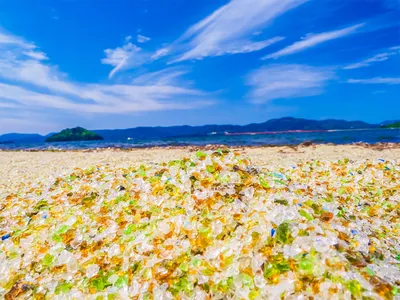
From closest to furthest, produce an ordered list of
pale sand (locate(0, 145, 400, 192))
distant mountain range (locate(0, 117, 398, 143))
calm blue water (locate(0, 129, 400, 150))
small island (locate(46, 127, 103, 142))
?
1. pale sand (locate(0, 145, 400, 192))
2. calm blue water (locate(0, 129, 400, 150))
3. small island (locate(46, 127, 103, 142))
4. distant mountain range (locate(0, 117, 398, 143))

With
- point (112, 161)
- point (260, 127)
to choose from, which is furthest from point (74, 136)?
point (260, 127)

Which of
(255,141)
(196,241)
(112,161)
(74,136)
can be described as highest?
(74,136)

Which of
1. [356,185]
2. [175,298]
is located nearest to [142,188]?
[175,298]

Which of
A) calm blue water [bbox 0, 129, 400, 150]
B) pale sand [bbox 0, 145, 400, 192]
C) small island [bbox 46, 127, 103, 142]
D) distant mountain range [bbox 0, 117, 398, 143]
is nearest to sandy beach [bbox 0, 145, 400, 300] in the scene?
pale sand [bbox 0, 145, 400, 192]

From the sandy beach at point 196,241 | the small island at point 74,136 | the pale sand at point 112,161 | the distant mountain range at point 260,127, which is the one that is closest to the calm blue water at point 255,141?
the pale sand at point 112,161

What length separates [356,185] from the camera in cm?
688

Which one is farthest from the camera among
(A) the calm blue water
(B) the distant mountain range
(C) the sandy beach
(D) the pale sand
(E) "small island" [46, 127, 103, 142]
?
(B) the distant mountain range

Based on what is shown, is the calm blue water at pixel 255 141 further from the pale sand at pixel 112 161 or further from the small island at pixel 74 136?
the small island at pixel 74 136

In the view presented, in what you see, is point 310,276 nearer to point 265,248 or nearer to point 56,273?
point 265,248

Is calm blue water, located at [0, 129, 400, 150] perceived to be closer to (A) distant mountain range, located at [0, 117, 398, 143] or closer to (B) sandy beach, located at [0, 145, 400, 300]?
(B) sandy beach, located at [0, 145, 400, 300]

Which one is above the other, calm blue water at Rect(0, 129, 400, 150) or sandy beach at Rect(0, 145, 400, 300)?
sandy beach at Rect(0, 145, 400, 300)

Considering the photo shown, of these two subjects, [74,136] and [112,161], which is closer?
[112,161]

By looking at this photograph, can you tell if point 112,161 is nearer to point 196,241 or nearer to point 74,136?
point 196,241

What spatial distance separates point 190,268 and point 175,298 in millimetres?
354
